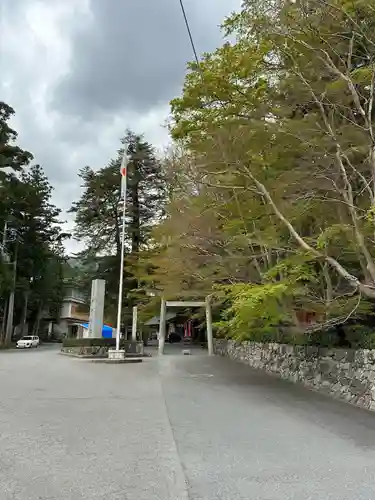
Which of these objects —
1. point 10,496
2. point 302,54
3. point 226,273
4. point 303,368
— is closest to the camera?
point 10,496

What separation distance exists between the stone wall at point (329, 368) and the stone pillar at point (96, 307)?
482 inches

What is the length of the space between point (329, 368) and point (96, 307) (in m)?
18.4

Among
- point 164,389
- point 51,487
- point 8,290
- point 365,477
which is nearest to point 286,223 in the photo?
point 164,389

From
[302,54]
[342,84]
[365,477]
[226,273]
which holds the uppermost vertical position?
[302,54]

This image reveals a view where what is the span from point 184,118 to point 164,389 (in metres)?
7.01

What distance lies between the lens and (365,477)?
4.99 meters

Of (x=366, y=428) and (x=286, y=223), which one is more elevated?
(x=286, y=223)

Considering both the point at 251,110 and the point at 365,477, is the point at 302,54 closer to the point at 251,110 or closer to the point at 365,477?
the point at 251,110

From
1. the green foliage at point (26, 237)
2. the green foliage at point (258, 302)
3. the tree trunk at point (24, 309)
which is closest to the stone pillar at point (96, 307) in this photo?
the green foliage at point (26, 237)

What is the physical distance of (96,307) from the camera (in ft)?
92.6

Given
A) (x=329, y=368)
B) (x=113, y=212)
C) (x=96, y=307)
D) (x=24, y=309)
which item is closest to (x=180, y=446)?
(x=329, y=368)

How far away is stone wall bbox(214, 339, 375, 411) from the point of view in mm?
10211

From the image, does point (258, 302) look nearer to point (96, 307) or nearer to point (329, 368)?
point (329, 368)

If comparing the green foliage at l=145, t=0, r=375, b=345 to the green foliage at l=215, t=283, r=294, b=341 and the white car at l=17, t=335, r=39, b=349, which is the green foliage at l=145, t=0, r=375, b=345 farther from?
the white car at l=17, t=335, r=39, b=349
